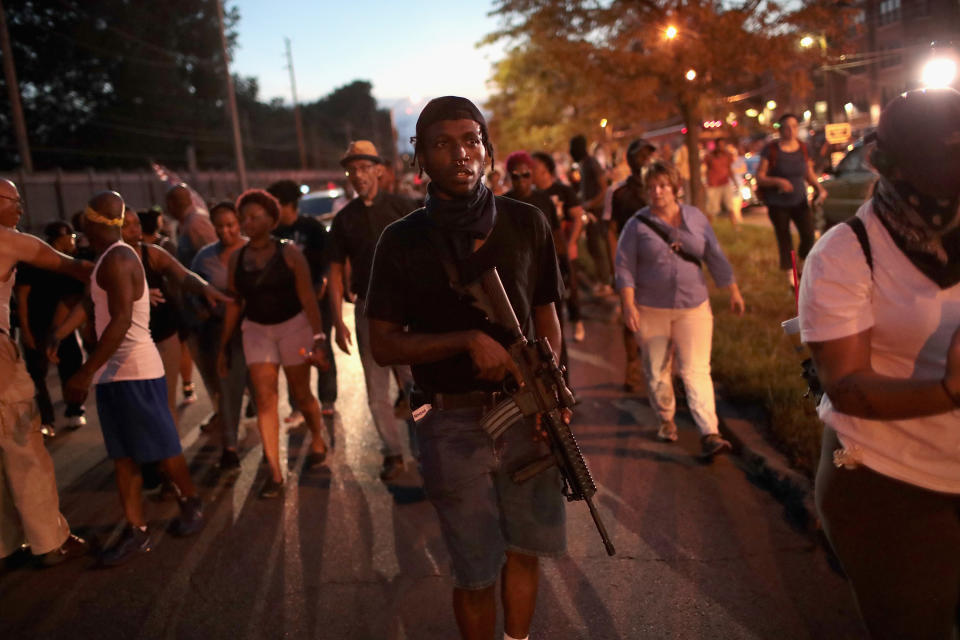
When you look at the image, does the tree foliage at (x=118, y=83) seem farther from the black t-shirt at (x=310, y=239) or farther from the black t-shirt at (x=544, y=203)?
the black t-shirt at (x=544, y=203)

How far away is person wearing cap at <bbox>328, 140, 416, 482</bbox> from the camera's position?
225 inches

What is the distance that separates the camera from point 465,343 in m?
2.63

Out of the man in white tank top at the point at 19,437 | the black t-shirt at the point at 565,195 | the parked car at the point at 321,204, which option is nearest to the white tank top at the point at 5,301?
the man in white tank top at the point at 19,437

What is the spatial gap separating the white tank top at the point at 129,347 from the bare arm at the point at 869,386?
3.72 meters

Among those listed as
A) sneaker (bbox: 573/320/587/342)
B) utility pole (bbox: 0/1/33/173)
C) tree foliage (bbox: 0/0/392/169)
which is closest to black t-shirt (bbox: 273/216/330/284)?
sneaker (bbox: 573/320/587/342)

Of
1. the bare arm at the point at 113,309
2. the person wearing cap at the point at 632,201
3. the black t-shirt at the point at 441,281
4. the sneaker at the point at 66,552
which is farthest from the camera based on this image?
the person wearing cap at the point at 632,201

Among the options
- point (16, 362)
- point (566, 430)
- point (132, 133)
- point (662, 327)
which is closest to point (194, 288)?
point (16, 362)

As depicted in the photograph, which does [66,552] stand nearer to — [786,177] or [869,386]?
[869,386]

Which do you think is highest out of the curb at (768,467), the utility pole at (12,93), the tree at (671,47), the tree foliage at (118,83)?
the tree foliage at (118,83)

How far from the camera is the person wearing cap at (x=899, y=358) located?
201cm

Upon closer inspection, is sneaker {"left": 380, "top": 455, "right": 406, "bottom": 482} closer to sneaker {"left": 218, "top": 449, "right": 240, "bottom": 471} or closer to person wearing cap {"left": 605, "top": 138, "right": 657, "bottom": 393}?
sneaker {"left": 218, "top": 449, "right": 240, "bottom": 471}

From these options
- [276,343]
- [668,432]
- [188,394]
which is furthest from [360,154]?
[188,394]

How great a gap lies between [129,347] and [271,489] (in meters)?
1.40

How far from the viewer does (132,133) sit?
49281 millimetres
